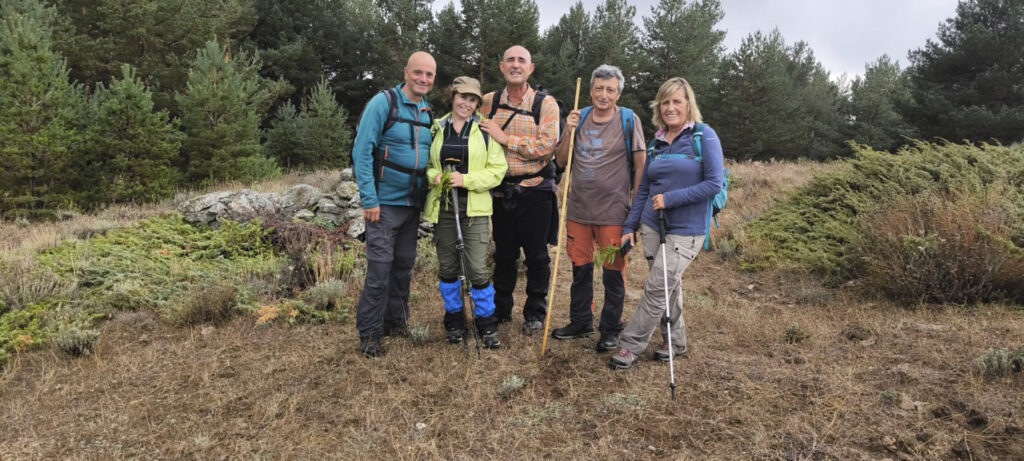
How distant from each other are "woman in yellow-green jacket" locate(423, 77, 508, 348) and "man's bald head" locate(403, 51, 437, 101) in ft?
0.69

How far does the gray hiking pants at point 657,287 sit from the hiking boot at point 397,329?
72.1 inches

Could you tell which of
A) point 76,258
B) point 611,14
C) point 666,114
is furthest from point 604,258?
point 611,14

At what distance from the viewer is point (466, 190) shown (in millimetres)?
3924

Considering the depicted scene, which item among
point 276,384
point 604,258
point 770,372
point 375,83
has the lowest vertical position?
point 276,384

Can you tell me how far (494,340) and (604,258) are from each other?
3.69 ft

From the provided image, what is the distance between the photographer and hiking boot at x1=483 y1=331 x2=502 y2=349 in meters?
4.09

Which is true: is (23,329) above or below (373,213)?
below

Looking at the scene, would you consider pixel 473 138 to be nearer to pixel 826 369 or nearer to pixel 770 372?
pixel 770 372

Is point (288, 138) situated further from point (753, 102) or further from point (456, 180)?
point (753, 102)

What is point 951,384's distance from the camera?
320cm

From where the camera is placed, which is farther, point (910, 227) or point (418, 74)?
point (910, 227)

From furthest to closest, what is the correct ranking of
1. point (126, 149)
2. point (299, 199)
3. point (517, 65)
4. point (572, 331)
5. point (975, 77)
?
point (975, 77), point (126, 149), point (299, 199), point (572, 331), point (517, 65)

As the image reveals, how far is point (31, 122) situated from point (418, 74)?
36.8ft

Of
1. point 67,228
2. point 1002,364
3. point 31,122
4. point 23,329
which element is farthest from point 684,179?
point 31,122
